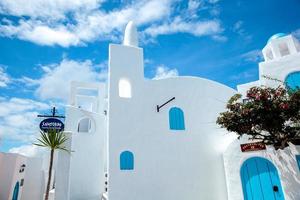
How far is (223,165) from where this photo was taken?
41.2 ft

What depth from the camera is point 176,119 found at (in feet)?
41.8

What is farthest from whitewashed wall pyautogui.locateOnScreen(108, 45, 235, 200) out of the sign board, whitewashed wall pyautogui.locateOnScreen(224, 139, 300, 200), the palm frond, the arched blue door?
the arched blue door

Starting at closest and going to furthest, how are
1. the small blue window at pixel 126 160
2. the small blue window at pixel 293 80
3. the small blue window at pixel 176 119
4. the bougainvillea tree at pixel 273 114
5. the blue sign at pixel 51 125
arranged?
the bougainvillea tree at pixel 273 114
the small blue window at pixel 293 80
the small blue window at pixel 126 160
the small blue window at pixel 176 119
the blue sign at pixel 51 125

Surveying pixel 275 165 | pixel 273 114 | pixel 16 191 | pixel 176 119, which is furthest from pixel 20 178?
pixel 273 114

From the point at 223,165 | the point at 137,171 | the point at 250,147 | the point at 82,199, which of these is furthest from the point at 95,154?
the point at 250,147

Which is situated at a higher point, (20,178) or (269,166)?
(269,166)

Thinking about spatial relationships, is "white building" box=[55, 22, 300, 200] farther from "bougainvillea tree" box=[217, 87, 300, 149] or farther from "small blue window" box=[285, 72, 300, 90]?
"bougainvillea tree" box=[217, 87, 300, 149]

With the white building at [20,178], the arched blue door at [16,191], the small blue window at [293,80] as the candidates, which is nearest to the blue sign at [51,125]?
the white building at [20,178]

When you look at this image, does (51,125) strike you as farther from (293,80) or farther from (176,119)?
(293,80)

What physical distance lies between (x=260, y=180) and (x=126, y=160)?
642cm

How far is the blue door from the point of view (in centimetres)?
962

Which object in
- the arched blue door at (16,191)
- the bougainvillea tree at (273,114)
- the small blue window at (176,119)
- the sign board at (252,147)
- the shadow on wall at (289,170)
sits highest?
the small blue window at (176,119)

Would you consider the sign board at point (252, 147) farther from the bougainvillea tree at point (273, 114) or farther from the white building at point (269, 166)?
the bougainvillea tree at point (273, 114)

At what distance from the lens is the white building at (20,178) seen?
16.2m
